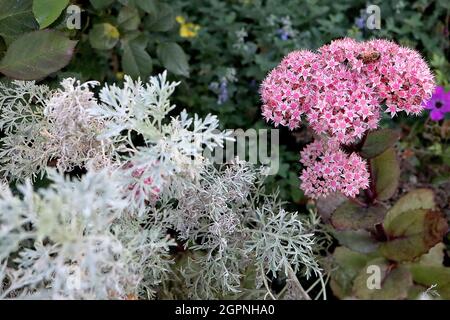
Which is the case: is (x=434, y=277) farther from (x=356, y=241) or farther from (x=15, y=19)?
(x=15, y=19)

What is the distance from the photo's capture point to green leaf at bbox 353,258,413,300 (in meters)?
1.33

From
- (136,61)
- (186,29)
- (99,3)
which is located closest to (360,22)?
(186,29)

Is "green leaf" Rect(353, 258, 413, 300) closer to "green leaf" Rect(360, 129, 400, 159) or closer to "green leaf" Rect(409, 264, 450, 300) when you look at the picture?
"green leaf" Rect(409, 264, 450, 300)

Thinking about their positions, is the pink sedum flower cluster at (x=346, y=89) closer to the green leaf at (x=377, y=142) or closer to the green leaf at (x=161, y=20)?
the green leaf at (x=377, y=142)

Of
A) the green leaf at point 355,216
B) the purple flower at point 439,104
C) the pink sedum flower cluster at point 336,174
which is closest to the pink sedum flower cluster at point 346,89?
the pink sedum flower cluster at point 336,174

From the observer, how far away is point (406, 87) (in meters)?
1.13

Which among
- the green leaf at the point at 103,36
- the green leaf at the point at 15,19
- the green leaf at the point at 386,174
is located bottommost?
the green leaf at the point at 386,174

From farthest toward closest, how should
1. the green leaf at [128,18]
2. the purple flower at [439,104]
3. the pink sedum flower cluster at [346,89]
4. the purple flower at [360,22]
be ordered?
1. the purple flower at [360,22]
2. the purple flower at [439,104]
3. the green leaf at [128,18]
4. the pink sedum flower cluster at [346,89]

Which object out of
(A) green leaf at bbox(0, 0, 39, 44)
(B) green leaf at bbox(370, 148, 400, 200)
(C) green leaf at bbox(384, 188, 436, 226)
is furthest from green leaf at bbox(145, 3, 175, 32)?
(C) green leaf at bbox(384, 188, 436, 226)

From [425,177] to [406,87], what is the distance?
85 cm

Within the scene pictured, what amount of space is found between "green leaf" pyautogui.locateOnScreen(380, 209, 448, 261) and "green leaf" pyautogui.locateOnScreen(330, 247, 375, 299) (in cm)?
9

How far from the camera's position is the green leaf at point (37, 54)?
1223 millimetres

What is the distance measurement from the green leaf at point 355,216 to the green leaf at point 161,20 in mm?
703
